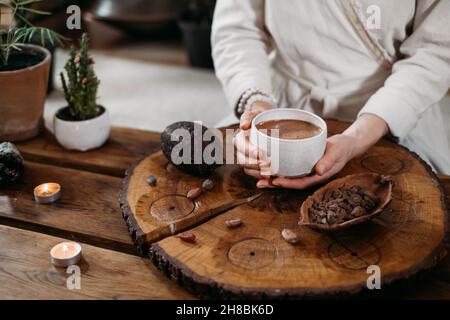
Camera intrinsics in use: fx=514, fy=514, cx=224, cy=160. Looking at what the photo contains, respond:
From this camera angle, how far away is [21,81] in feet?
4.07

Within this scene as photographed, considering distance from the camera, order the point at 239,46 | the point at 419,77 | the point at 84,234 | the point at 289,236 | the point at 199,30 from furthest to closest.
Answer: the point at 199,30
the point at 239,46
the point at 419,77
the point at 84,234
the point at 289,236

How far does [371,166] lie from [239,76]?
0.43 meters

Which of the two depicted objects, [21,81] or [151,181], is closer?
[151,181]

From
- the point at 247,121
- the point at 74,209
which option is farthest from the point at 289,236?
the point at 74,209

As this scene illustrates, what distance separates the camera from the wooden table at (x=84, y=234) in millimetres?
852

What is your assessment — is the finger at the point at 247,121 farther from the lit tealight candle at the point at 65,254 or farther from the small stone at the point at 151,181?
the lit tealight candle at the point at 65,254

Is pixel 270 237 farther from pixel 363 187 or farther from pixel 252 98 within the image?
pixel 252 98

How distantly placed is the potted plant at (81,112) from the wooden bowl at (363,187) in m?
0.60

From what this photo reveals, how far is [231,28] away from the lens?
4.66 feet

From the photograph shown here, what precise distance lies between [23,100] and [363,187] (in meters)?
0.84

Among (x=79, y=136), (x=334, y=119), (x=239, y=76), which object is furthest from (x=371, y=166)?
(x=79, y=136)

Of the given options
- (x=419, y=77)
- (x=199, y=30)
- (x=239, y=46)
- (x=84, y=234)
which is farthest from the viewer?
(x=199, y=30)

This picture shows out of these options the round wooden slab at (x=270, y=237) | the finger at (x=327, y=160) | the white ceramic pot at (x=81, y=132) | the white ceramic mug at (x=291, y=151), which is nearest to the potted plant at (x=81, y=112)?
the white ceramic pot at (x=81, y=132)

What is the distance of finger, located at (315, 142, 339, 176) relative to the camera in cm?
100
